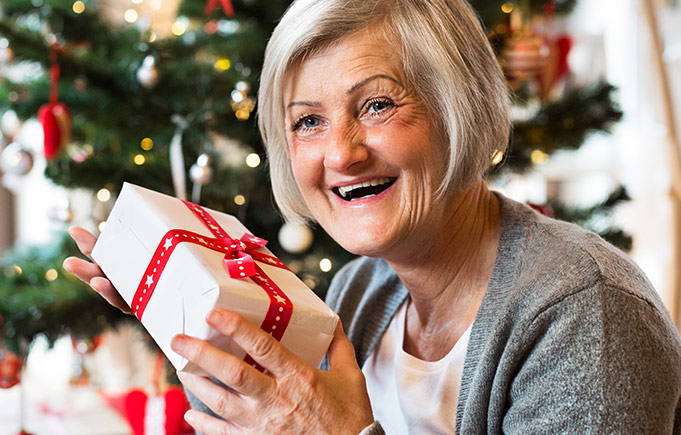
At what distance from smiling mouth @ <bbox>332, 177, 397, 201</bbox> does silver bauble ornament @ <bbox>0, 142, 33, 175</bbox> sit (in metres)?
0.95

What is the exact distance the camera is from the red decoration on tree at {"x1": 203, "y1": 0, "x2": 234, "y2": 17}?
1.55 meters

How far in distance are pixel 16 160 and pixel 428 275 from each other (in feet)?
3.56

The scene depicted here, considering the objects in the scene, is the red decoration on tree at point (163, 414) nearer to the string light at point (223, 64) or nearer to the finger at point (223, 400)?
the string light at point (223, 64)

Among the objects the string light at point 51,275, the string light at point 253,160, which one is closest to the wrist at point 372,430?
the string light at point 253,160

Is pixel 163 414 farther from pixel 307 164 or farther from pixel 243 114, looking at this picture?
pixel 307 164

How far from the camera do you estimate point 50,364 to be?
2.73 metres

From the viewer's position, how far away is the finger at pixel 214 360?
2.35 feet

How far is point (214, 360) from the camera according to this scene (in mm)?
716

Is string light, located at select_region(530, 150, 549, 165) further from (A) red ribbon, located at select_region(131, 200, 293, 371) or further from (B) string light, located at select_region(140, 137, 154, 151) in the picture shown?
(A) red ribbon, located at select_region(131, 200, 293, 371)

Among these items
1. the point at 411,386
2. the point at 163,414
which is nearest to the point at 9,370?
the point at 163,414

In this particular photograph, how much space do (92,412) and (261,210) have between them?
3.68 ft

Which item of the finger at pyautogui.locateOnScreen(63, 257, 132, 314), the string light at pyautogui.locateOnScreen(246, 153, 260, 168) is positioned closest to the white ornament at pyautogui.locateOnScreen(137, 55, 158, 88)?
the string light at pyautogui.locateOnScreen(246, 153, 260, 168)

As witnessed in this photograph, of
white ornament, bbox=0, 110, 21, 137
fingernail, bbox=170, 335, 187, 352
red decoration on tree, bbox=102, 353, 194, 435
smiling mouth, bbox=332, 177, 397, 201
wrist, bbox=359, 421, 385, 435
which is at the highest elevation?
smiling mouth, bbox=332, 177, 397, 201

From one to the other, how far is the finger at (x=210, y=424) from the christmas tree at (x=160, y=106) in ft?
2.54
